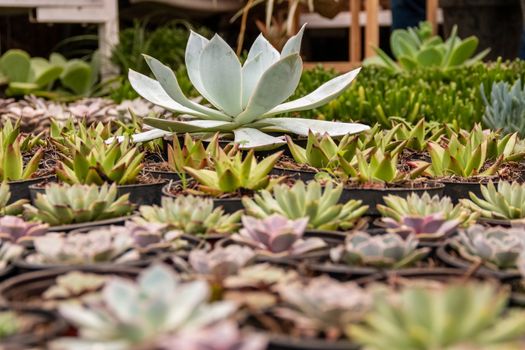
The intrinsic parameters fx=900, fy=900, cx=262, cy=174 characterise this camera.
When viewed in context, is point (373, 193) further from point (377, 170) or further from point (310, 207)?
point (310, 207)

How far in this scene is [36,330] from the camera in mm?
1116

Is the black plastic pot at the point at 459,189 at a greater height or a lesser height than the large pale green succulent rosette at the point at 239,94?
lesser

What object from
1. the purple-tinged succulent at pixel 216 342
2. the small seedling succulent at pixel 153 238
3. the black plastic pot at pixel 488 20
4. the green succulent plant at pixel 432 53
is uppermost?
the black plastic pot at pixel 488 20

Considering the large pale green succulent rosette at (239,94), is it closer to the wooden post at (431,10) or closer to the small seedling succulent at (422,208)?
the small seedling succulent at (422,208)

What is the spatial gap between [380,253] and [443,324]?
384 millimetres

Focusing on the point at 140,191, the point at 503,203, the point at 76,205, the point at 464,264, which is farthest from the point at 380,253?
the point at 140,191

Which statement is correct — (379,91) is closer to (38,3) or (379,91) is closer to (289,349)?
(289,349)

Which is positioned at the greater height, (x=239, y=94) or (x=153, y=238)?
(x=239, y=94)

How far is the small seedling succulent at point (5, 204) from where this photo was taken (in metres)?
1.79

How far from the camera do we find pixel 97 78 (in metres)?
5.61

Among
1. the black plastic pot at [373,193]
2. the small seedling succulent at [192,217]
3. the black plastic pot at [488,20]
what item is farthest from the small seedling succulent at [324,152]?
the black plastic pot at [488,20]

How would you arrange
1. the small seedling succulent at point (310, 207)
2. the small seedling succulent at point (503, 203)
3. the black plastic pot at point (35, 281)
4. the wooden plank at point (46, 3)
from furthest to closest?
the wooden plank at point (46, 3) < the small seedling succulent at point (503, 203) < the small seedling succulent at point (310, 207) < the black plastic pot at point (35, 281)

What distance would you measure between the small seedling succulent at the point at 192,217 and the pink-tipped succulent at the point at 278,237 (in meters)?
0.12

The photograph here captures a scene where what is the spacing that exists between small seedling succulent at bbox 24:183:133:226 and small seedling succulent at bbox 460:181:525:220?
68 cm
